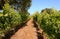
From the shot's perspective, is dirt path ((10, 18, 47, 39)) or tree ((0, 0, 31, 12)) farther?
tree ((0, 0, 31, 12))

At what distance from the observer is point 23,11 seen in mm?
40781

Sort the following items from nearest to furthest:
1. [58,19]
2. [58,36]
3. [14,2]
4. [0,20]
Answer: [58,36] → [58,19] → [0,20] → [14,2]

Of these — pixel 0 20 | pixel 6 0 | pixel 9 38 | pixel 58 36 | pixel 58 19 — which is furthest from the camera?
pixel 6 0

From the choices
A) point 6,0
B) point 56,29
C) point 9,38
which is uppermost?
point 6,0

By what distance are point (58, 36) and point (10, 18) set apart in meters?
10.5

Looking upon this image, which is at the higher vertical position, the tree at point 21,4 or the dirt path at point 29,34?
Answer: the tree at point 21,4

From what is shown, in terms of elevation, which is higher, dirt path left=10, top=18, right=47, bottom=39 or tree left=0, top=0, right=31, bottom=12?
tree left=0, top=0, right=31, bottom=12

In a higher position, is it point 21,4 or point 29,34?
point 21,4

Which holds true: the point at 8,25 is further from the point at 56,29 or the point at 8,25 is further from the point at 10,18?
the point at 56,29

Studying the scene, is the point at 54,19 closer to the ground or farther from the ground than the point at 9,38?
farther from the ground

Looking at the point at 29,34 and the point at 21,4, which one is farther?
the point at 21,4

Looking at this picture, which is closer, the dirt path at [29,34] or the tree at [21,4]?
the dirt path at [29,34]

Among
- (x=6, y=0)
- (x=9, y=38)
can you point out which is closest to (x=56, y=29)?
(x=9, y=38)

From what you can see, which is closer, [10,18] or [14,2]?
[10,18]
